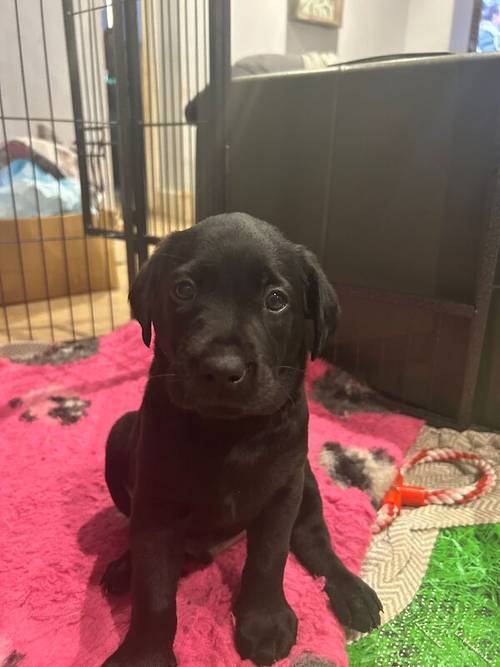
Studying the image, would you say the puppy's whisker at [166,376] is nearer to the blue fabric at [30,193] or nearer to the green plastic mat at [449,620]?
the green plastic mat at [449,620]

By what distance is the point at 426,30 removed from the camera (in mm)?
5703

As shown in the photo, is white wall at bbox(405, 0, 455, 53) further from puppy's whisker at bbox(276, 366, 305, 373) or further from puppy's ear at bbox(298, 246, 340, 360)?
puppy's whisker at bbox(276, 366, 305, 373)

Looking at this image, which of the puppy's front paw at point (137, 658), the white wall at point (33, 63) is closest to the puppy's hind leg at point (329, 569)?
the puppy's front paw at point (137, 658)

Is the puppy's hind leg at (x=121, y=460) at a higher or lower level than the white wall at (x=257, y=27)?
lower

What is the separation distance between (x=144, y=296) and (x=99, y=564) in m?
0.68

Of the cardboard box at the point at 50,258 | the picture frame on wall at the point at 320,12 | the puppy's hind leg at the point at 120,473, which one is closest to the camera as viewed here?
the puppy's hind leg at the point at 120,473

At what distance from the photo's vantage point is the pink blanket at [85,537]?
1126mm

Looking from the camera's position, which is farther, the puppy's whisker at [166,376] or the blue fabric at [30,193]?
the blue fabric at [30,193]

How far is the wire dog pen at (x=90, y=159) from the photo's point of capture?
2.77 metres

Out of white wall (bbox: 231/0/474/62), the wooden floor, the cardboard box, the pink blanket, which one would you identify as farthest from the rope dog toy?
white wall (bbox: 231/0/474/62)

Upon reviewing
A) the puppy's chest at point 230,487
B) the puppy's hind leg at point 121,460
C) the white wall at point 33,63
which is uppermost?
the white wall at point 33,63

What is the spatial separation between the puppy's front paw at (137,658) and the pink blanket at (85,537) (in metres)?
0.08

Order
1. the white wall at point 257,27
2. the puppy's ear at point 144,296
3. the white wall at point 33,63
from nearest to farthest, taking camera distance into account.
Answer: the puppy's ear at point 144,296 < the white wall at point 33,63 < the white wall at point 257,27

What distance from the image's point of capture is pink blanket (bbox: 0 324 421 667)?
113cm
